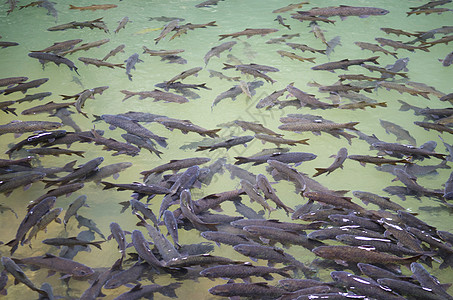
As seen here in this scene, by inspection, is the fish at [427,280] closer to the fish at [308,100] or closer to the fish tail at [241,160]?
the fish tail at [241,160]

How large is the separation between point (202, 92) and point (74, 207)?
6.59ft

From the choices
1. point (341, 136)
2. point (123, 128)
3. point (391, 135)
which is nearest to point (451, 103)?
point (391, 135)

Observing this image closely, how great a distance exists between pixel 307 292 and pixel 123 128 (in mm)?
2225

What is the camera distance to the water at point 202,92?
111 inches

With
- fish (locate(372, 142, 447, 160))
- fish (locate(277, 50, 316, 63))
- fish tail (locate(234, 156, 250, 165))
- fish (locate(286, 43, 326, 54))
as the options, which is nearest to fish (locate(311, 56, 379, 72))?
fish (locate(277, 50, 316, 63))

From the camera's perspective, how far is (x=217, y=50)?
4.78 m

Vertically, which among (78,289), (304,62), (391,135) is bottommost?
(78,289)

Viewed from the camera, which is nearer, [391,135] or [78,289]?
[78,289]

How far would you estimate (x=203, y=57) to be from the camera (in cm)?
487

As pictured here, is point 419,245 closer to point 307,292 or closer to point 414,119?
point 307,292

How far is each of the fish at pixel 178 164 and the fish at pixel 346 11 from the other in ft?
10.8

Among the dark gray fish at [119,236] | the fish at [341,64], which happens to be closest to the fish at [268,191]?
the dark gray fish at [119,236]

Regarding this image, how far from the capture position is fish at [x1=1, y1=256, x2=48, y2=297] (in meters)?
2.24

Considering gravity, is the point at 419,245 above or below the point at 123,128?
below
